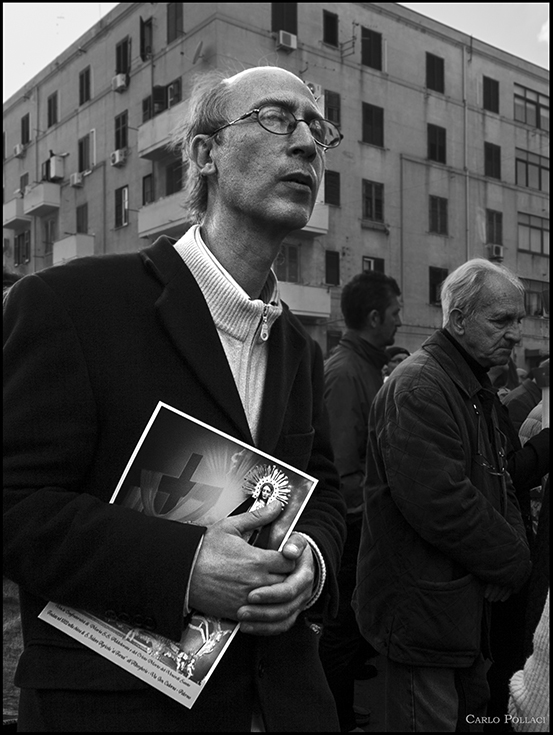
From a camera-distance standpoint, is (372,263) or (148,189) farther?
(372,263)

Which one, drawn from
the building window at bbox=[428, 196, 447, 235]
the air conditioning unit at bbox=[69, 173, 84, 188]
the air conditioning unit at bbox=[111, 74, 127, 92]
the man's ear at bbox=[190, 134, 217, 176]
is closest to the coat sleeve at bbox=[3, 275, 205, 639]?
the man's ear at bbox=[190, 134, 217, 176]

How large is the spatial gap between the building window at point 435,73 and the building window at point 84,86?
36.0 ft

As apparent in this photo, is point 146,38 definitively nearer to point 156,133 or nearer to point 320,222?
point 156,133

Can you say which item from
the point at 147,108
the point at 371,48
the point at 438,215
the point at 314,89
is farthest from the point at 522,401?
the point at 438,215

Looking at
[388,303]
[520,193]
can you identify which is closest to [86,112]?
[520,193]

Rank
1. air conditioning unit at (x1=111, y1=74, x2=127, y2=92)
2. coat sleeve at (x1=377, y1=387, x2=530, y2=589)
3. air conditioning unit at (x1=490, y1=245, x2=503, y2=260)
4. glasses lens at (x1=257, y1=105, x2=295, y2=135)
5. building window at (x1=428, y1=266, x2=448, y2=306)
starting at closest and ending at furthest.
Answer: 1. glasses lens at (x1=257, y1=105, x2=295, y2=135)
2. coat sleeve at (x1=377, y1=387, x2=530, y2=589)
3. air conditioning unit at (x1=111, y1=74, x2=127, y2=92)
4. building window at (x1=428, y1=266, x2=448, y2=306)
5. air conditioning unit at (x1=490, y1=245, x2=503, y2=260)

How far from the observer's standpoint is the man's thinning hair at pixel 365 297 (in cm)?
507

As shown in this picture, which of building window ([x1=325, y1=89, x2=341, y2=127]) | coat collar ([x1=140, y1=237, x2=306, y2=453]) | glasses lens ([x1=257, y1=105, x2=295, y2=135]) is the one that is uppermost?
building window ([x1=325, y1=89, x2=341, y2=127])

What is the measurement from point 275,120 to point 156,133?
2056 centimetres

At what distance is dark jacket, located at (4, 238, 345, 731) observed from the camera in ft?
4.85

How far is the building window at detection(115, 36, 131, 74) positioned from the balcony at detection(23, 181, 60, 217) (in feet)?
16.0

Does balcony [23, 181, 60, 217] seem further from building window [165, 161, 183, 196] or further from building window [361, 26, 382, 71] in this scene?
building window [361, 26, 382, 71]

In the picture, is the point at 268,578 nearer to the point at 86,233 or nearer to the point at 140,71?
the point at 140,71

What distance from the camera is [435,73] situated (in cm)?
2481
